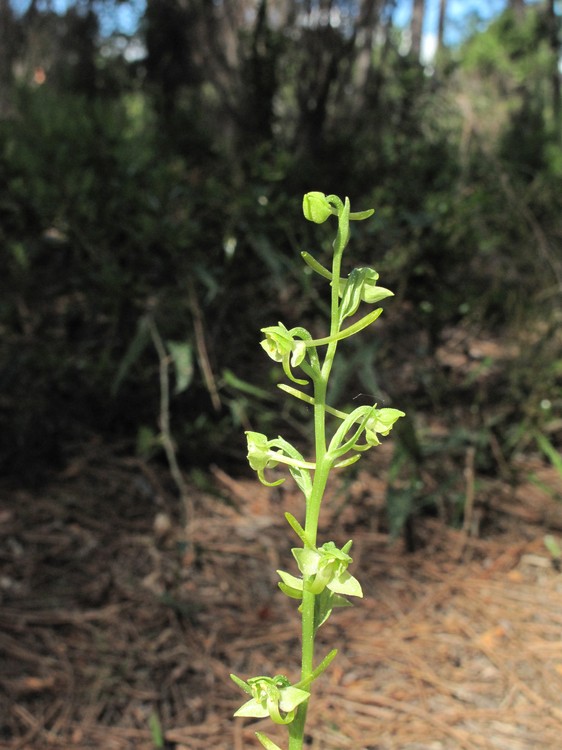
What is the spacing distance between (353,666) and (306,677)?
1.40 meters

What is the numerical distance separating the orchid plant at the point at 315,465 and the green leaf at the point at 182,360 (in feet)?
5.04

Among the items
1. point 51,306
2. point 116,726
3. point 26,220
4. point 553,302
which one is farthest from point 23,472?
point 553,302

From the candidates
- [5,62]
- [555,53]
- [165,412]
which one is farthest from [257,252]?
[555,53]

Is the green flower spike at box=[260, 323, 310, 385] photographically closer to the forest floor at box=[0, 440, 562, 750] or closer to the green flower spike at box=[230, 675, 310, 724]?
the green flower spike at box=[230, 675, 310, 724]

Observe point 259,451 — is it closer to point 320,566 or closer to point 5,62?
point 320,566

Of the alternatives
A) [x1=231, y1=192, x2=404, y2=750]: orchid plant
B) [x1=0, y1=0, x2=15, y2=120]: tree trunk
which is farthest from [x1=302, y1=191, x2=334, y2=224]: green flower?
[x1=0, y1=0, x2=15, y2=120]: tree trunk

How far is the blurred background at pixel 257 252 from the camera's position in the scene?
2.50 metres

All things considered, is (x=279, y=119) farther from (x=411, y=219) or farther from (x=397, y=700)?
(x=397, y=700)

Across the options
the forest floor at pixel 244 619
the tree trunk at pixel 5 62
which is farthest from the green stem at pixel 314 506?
the tree trunk at pixel 5 62

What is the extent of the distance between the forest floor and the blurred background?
0.15 metres

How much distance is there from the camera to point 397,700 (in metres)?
1.84

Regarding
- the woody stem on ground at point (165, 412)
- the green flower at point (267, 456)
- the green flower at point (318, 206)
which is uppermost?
the green flower at point (318, 206)

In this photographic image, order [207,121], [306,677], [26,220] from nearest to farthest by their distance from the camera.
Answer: [306,677], [26,220], [207,121]

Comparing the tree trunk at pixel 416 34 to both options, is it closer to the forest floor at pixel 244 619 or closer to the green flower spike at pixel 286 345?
the forest floor at pixel 244 619
